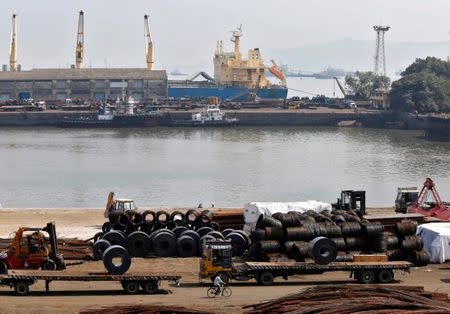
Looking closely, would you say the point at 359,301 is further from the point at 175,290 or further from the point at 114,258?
the point at 114,258

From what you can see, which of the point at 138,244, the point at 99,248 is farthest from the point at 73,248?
the point at 138,244

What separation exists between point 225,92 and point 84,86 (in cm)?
1640

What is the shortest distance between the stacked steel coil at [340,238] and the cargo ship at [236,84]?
10083 cm

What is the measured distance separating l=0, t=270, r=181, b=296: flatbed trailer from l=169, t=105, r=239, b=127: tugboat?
77.6m

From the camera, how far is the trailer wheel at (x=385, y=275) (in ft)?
68.9

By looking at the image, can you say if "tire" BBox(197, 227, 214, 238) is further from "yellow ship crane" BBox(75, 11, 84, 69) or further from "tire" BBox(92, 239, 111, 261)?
"yellow ship crane" BBox(75, 11, 84, 69)

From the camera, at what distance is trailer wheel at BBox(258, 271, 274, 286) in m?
20.8

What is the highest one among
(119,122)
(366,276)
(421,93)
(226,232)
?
(421,93)

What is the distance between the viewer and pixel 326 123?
102562 mm

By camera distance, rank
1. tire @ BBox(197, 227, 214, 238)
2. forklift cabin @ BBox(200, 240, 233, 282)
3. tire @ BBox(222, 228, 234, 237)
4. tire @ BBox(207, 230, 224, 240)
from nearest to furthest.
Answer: forklift cabin @ BBox(200, 240, 233, 282) < tire @ BBox(207, 230, 224, 240) < tire @ BBox(222, 228, 234, 237) < tire @ BBox(197, 227, 214, 238)

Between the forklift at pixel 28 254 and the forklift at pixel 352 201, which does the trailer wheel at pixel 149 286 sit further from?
the forklift at pixel 352 201

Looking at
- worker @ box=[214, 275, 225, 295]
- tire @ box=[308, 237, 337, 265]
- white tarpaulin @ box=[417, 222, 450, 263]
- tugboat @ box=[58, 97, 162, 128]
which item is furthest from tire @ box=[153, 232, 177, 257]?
tugboat @ box=[58, 97, 162, 128]

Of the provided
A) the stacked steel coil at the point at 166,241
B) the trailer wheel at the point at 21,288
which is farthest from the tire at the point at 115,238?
the trailer wheel at the point at 21,288

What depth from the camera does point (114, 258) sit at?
A: 816 inches
